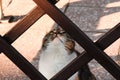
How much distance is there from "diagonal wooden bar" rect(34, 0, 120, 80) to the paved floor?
5.12 feet

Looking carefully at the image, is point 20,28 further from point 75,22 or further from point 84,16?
point 84,16

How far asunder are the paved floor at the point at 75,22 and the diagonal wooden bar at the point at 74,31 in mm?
1560

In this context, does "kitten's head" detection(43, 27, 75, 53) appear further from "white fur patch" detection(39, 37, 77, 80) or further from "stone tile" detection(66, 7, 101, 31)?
"stone tile" detection(66, 7, 101, 31)

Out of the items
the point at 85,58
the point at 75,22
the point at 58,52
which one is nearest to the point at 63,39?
the point at 58,52

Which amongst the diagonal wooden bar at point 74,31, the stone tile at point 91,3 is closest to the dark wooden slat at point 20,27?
the diagonal wooden bar at point 74,31

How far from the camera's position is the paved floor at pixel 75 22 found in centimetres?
411

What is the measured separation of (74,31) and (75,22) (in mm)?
3067

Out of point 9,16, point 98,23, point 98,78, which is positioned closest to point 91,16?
point 98,23

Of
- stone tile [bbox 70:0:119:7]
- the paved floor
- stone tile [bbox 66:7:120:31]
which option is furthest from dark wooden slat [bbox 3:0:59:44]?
stone tile [bbox 70:0:119:7]

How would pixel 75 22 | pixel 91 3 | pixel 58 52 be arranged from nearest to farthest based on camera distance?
pixel 58 52, pixel 75 22, pixel 91 3

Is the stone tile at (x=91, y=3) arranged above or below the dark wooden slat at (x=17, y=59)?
below

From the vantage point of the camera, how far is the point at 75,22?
17.3ft

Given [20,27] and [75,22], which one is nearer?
[20,27]

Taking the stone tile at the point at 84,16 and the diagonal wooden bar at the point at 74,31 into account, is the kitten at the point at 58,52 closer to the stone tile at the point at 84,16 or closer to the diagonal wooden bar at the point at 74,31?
the diagonal wooden bar at the point at 74,31
